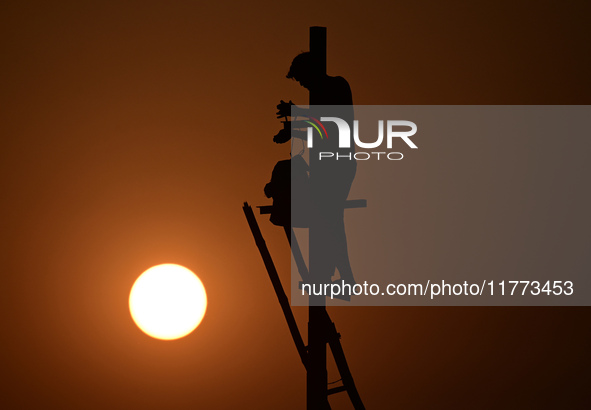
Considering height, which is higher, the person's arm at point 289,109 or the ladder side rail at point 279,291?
the person's arm at point 289,109

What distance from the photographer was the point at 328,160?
3393mm

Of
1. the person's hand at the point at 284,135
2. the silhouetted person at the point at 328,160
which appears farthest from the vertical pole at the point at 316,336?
the person's hand at the point at 284,135

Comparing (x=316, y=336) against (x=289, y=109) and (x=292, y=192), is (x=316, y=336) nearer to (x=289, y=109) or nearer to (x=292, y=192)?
(x=292, y=192)

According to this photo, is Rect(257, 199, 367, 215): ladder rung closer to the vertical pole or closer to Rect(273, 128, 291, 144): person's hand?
the vertical pole

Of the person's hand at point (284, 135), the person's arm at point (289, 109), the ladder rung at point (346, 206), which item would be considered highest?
the person's arm at point (289, 109)

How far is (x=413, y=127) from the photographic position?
7352mm

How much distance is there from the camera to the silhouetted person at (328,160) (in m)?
3.31

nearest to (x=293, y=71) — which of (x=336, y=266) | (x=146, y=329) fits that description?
(x=336, y=266)

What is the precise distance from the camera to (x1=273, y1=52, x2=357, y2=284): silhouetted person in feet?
10.9

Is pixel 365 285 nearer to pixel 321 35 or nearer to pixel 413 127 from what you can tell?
pixel 413 127

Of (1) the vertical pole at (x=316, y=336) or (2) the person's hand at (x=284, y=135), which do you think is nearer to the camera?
(2) the person's hand at (x=284, y=135)

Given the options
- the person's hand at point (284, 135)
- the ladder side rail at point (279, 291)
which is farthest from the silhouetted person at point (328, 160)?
the ladder side rail at point (279, 291)

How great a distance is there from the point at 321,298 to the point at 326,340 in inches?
10.3

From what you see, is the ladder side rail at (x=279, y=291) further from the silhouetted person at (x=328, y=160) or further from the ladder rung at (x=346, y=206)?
the silhouetted person at (x=328, y=160)
